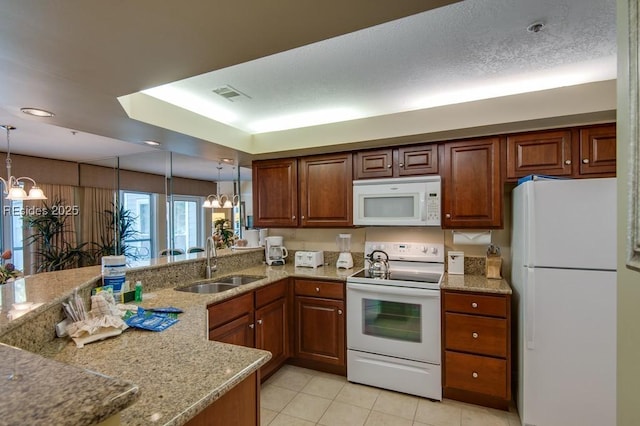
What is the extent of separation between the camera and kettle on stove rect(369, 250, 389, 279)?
293 cm

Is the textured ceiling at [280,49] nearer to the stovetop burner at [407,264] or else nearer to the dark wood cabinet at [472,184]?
the dark wood cabinet at [472,184]

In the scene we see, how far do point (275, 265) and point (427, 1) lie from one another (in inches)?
114

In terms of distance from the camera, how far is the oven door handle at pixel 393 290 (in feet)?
8.14

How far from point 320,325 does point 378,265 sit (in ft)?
2.63

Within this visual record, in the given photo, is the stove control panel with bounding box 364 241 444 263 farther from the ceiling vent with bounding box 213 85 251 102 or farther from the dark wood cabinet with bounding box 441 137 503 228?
the ceiling vent with bounding box 213 85 251 102

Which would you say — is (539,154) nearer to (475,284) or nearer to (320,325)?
(475,284)

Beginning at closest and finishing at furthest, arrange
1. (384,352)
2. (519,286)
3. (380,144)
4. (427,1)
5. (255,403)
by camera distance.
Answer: (427,1)
(255,403)
(519,286)
(384,352)
(380,144)

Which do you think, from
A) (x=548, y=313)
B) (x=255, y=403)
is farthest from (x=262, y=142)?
(x=548, y=313)

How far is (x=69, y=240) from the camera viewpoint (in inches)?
203

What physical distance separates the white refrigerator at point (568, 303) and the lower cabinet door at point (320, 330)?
138 cm

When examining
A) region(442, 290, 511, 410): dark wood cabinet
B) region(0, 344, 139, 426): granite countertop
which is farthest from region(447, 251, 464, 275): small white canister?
region(0, 344, 139, 426): granite countertop

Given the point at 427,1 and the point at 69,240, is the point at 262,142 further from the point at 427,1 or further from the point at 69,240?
the point at 69,240

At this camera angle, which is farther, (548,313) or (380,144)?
(380,144)

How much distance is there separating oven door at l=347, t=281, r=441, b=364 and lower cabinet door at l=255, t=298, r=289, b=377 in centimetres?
61
